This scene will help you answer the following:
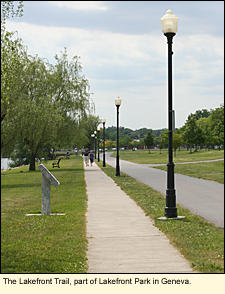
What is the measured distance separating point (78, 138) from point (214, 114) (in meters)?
57.5

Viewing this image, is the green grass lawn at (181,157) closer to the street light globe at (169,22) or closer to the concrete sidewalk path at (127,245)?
the street light globe at (169,22)

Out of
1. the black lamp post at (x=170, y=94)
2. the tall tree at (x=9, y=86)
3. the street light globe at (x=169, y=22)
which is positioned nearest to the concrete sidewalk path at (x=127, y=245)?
the black lamp post at (x=170, y=94)

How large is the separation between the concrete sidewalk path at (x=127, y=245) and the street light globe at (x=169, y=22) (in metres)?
4.01

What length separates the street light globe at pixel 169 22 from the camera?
807 centimetres

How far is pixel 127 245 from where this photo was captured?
18.5ft

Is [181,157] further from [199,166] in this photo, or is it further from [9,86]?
[9,86]

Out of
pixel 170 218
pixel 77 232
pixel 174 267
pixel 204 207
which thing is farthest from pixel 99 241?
pixel 204 207

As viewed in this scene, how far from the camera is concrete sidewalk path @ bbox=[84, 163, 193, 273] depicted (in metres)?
4.55

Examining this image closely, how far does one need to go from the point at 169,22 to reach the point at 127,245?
16.0ft

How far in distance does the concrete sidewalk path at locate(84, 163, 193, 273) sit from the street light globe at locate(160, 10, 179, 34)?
401cm

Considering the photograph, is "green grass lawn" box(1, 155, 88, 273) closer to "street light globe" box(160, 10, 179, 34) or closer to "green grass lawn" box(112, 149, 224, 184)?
"street light globe" box(160, 10, 179, 34)

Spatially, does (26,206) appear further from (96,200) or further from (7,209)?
(96,200)

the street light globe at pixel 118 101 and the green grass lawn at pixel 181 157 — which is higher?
the street light globe at pixel 118 101

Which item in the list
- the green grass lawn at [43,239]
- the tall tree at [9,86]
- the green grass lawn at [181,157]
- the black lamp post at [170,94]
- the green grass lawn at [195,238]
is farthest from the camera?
the green grass lawn at [181,157]
